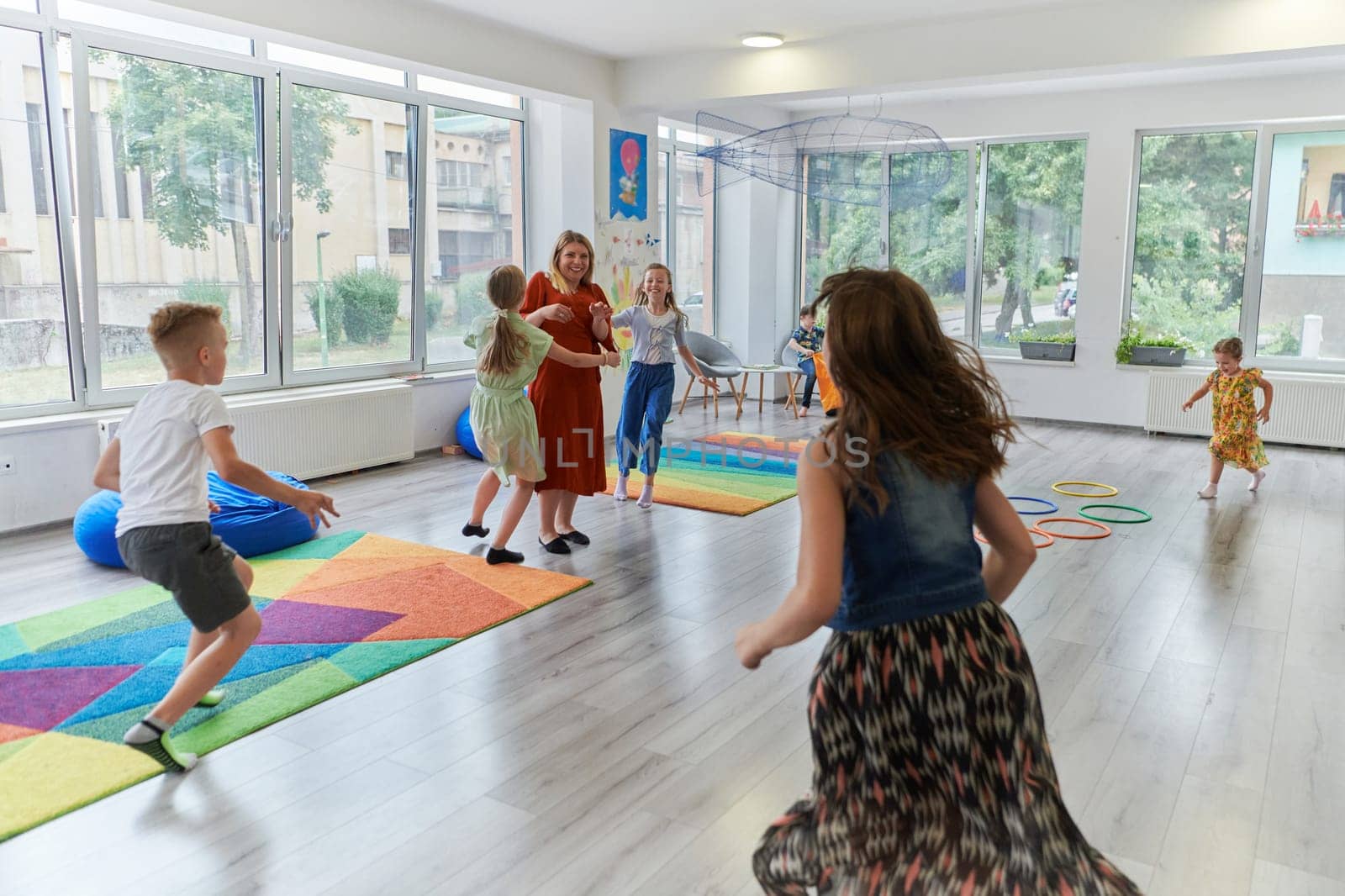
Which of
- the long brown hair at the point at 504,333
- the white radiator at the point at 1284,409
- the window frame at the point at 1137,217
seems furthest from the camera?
the window frame at the point at 1137,217

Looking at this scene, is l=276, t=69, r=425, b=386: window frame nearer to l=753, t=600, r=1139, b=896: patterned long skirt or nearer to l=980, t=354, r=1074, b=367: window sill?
l=980, t=354, r=1074, b=367: window sill

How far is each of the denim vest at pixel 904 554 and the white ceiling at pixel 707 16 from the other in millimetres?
5256

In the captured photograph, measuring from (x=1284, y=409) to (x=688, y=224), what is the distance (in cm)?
572

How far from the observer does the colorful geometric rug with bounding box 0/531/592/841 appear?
9.70ft

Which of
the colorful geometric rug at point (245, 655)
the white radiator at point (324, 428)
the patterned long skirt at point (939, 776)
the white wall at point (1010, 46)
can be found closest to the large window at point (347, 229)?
the white radiator at point (324, 428)

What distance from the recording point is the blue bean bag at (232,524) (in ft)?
16.0

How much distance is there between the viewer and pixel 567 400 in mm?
5078

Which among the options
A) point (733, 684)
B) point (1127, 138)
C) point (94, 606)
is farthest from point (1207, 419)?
point (94, 606)

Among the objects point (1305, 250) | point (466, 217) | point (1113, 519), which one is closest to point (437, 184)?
point (466, 217)

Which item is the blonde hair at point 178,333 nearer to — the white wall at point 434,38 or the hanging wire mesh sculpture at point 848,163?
the white wall at point 434,38

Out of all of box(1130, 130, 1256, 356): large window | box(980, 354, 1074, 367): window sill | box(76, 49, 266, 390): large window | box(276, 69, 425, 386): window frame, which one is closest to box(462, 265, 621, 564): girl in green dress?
box(76, 49, 266, 390): large window

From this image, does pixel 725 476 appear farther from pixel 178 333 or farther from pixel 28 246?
pixel 178 333

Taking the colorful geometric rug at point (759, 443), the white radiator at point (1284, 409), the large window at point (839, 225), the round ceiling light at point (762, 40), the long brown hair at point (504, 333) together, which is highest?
the round ceiling light at point (762, 40)

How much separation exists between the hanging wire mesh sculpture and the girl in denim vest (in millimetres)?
8566
